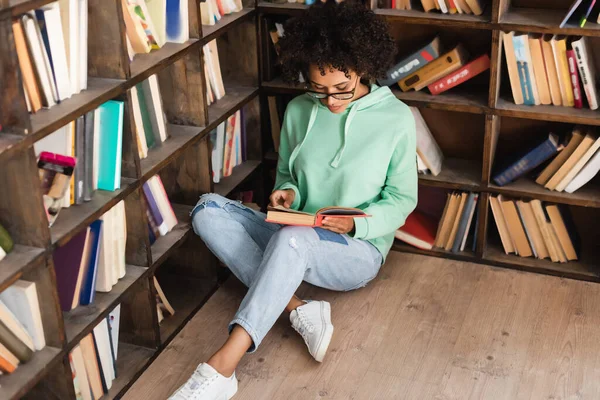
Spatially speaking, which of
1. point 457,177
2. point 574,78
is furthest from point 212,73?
point 574,78

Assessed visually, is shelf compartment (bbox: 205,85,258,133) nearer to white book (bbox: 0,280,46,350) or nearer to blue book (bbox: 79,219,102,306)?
blue book (bbox: 79,219,102,306)

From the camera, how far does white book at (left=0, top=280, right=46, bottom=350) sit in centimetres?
192

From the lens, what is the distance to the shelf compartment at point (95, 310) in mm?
2080

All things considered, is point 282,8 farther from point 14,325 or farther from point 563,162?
point 14,325

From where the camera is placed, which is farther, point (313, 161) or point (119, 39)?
point (313, 161)

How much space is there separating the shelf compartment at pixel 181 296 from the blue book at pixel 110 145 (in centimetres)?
61

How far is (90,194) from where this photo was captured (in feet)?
6.96

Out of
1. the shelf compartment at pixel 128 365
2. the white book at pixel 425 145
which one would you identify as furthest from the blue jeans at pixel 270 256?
the white book at pixel 425 145

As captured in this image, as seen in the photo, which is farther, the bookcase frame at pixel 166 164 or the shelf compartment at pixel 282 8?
the shelf compartment at pixel 282 8

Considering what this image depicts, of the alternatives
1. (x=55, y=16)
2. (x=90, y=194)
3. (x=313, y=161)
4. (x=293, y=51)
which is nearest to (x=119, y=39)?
(x=55, y=16)

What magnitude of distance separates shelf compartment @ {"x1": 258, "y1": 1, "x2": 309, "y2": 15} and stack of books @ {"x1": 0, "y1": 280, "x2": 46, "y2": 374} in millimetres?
1322

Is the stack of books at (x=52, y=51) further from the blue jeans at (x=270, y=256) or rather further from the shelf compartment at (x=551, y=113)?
the shelf compartment at (x=551, y=113)

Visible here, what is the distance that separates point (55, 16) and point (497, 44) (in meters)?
1.37

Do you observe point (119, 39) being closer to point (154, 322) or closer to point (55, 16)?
Result: point (55, 16)
